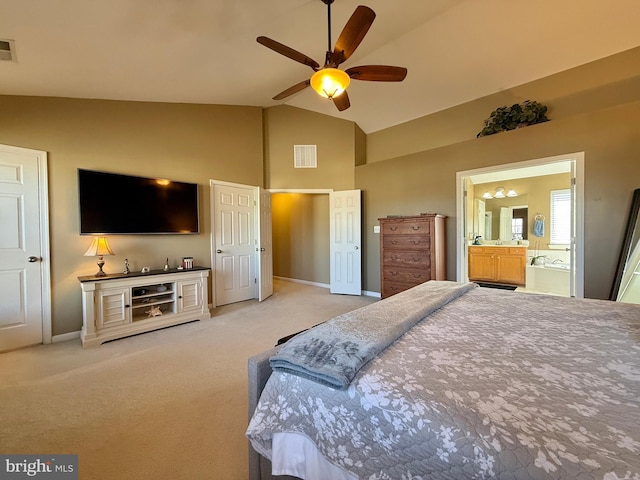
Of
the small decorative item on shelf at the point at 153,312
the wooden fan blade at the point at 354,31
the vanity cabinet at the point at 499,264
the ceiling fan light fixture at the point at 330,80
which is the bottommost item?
the small decorative item on shelf at the point at 153,312

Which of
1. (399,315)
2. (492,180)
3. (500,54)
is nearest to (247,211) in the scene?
(399,315)

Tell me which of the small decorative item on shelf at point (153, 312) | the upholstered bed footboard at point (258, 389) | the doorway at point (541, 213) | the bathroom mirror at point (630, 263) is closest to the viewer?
the upholstered bed footboard at point (258, 389)

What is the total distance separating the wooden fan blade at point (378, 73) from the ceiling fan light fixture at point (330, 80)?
0.52 feet

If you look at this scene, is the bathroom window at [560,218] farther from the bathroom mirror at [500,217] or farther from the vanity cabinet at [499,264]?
the vanity cabinet at [499,264]

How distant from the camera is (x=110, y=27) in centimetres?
224

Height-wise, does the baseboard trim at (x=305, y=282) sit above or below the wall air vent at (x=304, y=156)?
below

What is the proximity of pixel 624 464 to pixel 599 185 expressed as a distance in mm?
3523

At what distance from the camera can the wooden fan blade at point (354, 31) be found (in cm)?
187

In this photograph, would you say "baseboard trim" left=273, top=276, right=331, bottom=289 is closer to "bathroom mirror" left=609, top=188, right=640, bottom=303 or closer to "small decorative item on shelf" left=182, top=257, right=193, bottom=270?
"small decorative item on shelf" left=182, top=257, right=193, bottom=270

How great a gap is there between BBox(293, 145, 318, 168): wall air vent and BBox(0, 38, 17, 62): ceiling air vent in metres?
3.50

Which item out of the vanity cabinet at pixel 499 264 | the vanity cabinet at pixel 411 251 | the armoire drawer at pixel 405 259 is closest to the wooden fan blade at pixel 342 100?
the vanity cabinet at pixel 411 251

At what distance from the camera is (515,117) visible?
3436 millimetres

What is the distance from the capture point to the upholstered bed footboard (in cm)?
106

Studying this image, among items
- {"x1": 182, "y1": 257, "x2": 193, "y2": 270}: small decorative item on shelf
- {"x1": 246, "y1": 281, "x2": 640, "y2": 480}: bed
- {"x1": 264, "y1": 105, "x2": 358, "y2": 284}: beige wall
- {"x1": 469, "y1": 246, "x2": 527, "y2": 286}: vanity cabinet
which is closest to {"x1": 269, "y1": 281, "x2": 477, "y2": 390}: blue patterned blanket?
{"x1": 246, "y1": 281, "x2": 640, "y2": 480}: bed
